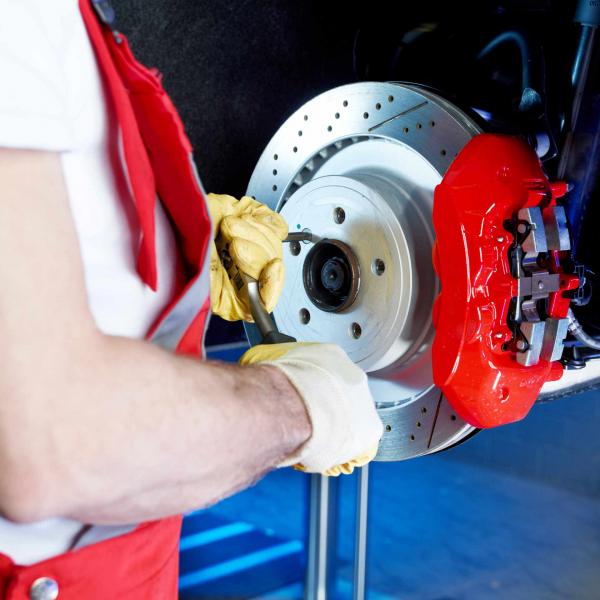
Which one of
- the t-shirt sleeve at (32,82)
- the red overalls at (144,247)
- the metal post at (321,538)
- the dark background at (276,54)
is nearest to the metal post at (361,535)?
the metal post at (321,538)

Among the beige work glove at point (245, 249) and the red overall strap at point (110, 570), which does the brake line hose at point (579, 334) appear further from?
the red overall strap at point (110, 570)

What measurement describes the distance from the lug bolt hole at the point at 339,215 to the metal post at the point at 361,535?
0.69 metres

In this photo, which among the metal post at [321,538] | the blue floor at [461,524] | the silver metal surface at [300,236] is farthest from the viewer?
the metal post at [321,538]

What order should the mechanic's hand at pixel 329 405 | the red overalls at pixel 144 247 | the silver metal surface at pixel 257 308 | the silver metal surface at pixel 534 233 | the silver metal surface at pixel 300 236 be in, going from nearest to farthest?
the red overalls at pixel 144 247
the mechanic's hand at pixel 329 405
the silver metal surface at pixel 534 233
the silver metal surface at pixel 257 308
the silver metal surface at pixel 300 236

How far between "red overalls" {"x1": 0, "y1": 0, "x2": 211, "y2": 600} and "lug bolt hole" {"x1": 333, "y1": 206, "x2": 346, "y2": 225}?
0.38 m

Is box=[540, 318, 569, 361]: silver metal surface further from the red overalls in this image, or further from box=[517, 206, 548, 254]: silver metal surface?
the red overalls

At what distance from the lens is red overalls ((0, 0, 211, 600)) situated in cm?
53

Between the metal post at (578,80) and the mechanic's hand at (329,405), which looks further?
the metal post at (578,80)

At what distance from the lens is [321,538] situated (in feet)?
5.65

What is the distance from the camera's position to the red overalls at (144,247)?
53cm

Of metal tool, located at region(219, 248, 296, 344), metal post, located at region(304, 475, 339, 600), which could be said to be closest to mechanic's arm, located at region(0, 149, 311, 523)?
metal tool, located at region(219, 248, 296, 344)

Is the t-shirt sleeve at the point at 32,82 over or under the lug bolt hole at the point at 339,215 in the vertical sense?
over

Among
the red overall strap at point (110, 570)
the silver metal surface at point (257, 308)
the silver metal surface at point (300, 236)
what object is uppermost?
the silver metal surface at point (300, 236)

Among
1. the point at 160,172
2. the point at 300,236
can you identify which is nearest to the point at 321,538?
the point at 300,236
